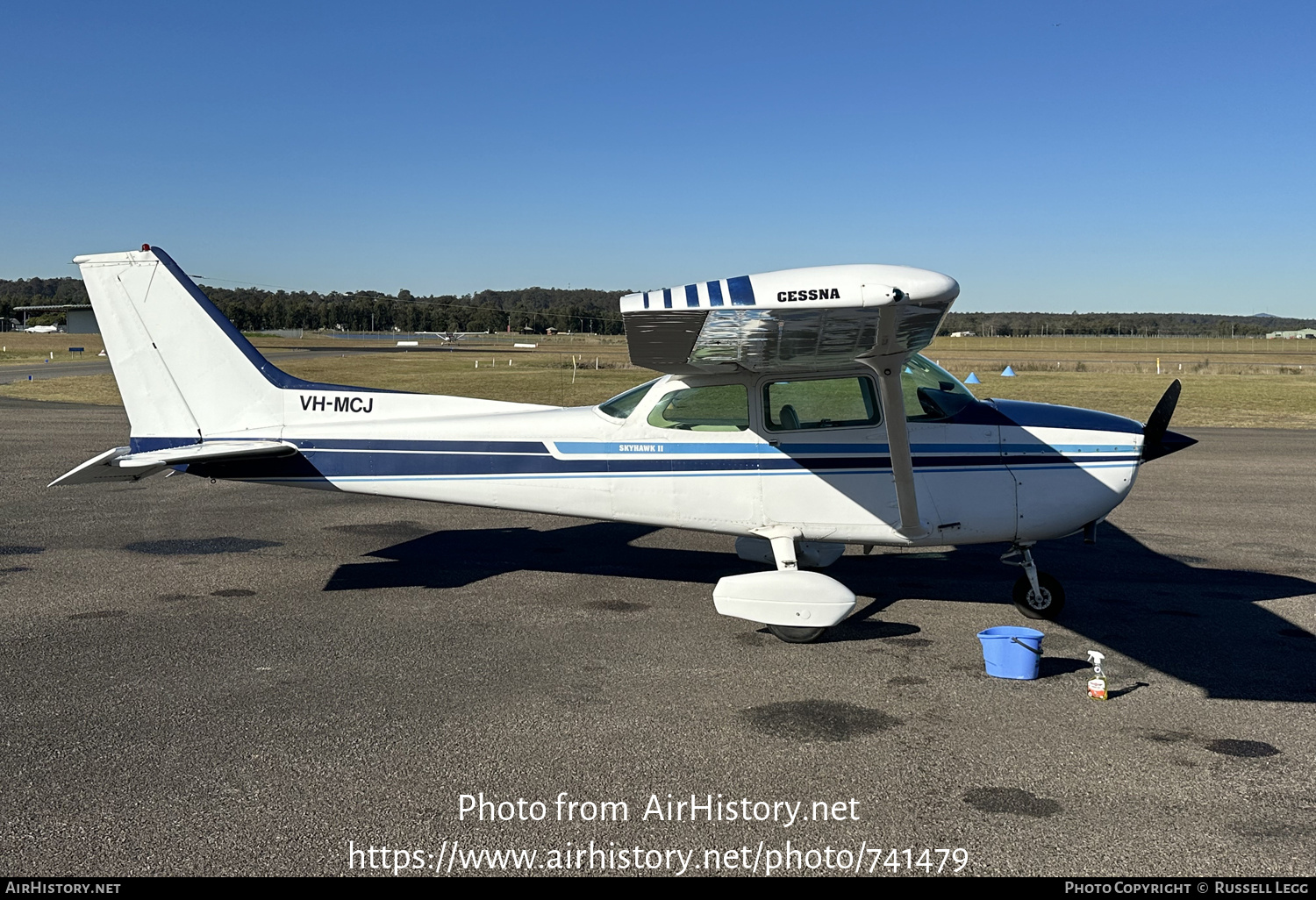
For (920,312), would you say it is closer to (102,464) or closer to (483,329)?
(102,464)

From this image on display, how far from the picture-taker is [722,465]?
24.1ft

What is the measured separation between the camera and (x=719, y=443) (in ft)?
24.2

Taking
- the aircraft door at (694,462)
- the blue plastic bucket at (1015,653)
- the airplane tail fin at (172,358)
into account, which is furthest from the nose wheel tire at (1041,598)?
the airplane tail fin at (172,358)

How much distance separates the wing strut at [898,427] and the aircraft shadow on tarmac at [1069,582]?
0.83 meters

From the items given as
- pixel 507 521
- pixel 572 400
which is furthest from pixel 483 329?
pixel 507 521

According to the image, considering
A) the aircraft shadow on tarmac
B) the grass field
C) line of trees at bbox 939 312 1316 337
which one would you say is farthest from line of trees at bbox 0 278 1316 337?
the aircraft shadow on tarmac

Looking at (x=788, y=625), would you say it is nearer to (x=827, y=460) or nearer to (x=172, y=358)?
(x=827, y=460)

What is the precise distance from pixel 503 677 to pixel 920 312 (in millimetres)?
3305

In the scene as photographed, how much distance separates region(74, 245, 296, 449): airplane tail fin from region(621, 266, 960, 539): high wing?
3.85 m

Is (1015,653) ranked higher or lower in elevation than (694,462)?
lower

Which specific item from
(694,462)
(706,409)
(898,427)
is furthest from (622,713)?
(706,409)

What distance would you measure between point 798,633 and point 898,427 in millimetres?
1580

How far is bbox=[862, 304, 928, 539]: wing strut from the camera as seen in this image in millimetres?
6156

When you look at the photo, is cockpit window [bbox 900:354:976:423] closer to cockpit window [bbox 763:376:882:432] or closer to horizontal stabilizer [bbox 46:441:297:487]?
cockpit window [bbox 763:376:882:432]
